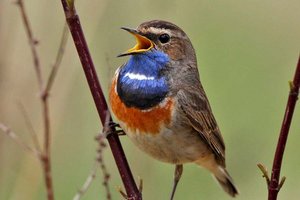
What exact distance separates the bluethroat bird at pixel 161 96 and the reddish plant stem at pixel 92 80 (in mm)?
1143

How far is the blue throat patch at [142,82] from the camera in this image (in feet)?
17.2

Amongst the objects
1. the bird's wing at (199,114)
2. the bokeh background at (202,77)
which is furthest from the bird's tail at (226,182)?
the bird's wing at (199,114)

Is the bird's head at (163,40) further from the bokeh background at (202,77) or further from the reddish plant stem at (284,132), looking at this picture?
the reddish plant stem at (284,132)

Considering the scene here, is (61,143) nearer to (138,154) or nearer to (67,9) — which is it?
(138,154)

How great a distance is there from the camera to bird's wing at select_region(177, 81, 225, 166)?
5445mm

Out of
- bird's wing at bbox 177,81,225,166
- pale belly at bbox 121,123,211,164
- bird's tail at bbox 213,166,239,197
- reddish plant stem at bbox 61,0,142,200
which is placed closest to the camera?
reddish plant stem at bbox 61,0,142,200

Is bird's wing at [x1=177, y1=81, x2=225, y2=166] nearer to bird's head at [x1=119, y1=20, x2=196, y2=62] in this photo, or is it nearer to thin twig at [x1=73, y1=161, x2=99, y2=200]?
bird's head at [x1=119, y1=20, x2=196, y2=62]

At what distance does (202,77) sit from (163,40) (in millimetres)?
4054

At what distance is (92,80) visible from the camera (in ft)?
12.4

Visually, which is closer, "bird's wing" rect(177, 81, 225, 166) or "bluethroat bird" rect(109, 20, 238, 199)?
"bluethroat bird" rect(109, 20, 238, 199)

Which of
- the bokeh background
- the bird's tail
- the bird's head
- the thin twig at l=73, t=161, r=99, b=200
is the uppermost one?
the bird's head

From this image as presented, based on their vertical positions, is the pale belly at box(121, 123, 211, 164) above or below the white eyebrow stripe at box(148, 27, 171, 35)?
below

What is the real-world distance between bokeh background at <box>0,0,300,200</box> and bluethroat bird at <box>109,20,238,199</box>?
403mm

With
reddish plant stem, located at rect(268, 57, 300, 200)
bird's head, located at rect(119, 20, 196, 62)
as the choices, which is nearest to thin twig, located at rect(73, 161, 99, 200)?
reddish plant stem, located at rect(268, 57, 300, 200)
